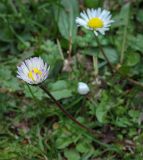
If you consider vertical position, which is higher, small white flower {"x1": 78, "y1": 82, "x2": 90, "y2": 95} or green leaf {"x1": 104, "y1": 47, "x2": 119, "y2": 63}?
green leaf {"x1": 104, "y1": 47, "x2": 119, "y2": 63}

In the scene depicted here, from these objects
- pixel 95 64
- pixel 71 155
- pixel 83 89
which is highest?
pixel 95 64

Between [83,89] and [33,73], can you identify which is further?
[83,89]

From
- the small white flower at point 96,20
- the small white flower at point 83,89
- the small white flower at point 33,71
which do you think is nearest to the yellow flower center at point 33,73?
the small white flower at point 33,71

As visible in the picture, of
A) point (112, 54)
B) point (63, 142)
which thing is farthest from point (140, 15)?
point (63, 142)

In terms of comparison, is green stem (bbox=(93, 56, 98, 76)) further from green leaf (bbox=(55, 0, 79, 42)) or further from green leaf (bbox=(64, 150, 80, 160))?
green leaf (bbox=(64, 150, 80, 160))

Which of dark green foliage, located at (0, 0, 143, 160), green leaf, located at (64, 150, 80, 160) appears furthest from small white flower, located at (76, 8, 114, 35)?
green leaf, located at (64, 150, 80, 160)

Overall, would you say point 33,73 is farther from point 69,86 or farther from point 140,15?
point 140,15

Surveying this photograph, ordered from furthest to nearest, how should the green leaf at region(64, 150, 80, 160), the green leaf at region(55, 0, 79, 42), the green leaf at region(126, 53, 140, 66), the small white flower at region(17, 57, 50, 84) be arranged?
the green leaf at region(55, 0, 79, 42), the green leaf at region(126, 53, 140, 66), the green leaf at region(64, 150, 80, 160), the small white flower at region(17, 57, 50, 84)
